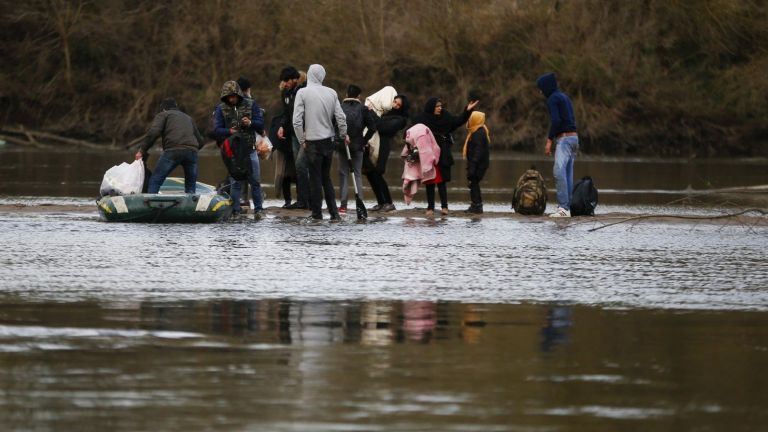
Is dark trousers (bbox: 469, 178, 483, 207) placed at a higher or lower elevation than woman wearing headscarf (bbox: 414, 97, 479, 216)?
lower

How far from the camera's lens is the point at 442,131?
834 inches

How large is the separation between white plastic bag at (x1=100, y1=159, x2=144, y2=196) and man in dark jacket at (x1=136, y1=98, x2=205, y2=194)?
0.15 m

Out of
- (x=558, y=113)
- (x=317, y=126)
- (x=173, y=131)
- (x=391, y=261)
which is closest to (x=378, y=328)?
(x=391, y=261)

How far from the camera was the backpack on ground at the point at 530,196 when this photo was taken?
2064 centimetres

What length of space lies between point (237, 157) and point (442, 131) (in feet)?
9.54

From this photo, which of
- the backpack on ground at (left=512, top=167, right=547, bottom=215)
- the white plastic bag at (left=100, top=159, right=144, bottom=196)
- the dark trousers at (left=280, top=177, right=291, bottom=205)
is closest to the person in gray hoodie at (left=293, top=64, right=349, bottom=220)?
the white plastic bag at (left=100, top=159, right=144, bottom=196)

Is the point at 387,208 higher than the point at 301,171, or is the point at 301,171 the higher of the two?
the point at 301,171

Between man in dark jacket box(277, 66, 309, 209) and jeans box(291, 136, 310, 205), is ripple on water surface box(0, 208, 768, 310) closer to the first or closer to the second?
jeans box(291, 136, 310, 205)

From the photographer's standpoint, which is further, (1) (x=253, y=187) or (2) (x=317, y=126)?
(1) (x=253, y=187)

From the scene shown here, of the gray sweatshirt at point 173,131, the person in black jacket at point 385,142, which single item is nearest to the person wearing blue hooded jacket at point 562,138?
the person in black jacket at point 385,142

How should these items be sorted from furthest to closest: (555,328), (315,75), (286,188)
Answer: (286,188) < (315,75) < (555,328)

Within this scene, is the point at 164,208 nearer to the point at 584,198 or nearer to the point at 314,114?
the point at 314,114

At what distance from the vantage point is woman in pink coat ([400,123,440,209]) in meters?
20.9

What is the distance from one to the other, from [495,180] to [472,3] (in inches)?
695
